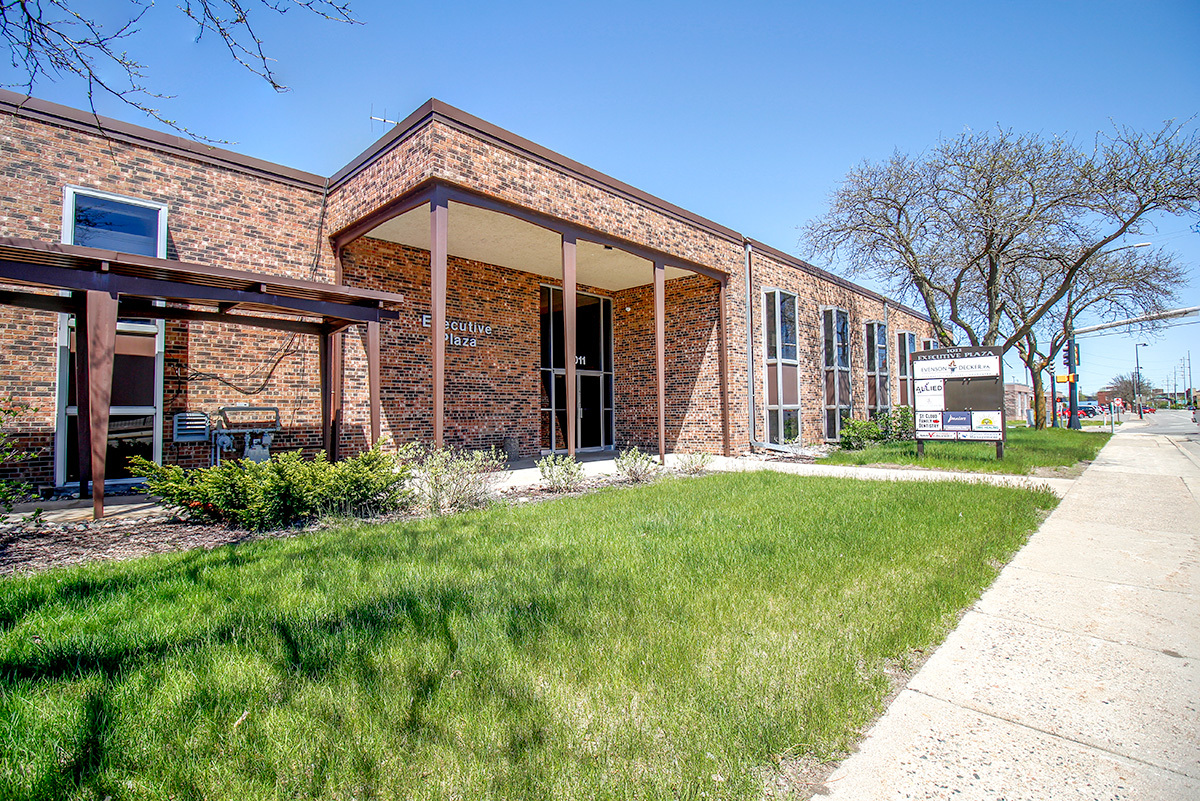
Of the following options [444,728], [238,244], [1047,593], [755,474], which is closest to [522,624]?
[444,728]

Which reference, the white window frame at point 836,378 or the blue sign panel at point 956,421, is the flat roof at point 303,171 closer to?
the blue sign panel at point 956,421

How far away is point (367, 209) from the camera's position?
9180mm

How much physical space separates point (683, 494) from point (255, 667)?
5.52m

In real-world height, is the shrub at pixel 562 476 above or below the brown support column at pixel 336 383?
below

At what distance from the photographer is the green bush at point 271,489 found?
220 inches

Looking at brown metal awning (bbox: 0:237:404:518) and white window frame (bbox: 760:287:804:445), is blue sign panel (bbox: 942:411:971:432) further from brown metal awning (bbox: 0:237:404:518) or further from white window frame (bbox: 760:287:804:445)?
brown metal awning (bbox: 0:237:404:518)

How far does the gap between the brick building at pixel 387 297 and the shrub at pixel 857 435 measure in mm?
1358

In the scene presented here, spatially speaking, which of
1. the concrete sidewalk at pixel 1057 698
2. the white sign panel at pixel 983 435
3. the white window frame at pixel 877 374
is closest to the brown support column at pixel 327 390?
the concrete sidewalk at pixel 1057 698

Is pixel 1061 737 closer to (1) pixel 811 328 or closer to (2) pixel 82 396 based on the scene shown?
(2) pixel 82 396

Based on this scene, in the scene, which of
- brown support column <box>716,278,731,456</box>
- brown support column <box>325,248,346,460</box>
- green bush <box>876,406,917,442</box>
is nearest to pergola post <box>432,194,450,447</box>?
brown support column <box>325,248,346,460</box>

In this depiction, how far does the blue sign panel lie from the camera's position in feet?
36.7

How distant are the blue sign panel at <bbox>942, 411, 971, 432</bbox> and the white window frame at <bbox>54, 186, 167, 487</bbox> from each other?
14.2m

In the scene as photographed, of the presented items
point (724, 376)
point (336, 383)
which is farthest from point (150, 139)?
point (724, 376)

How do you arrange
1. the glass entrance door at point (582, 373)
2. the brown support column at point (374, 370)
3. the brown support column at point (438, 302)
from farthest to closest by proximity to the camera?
the glass entrance door at point (582, 373) < the brown support column at point (374, 370) < the brown support column at point (438, 302)
